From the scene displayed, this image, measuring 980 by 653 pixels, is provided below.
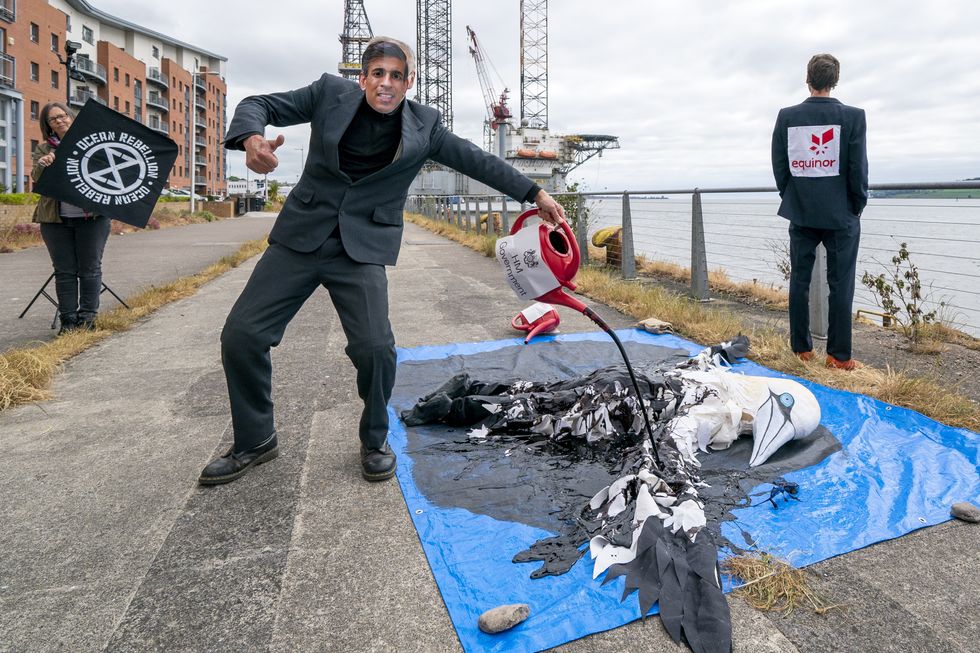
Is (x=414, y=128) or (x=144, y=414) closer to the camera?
A: (x=414, y=128)

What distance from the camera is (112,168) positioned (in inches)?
194

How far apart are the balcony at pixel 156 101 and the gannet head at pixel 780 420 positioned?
69999 millimetres

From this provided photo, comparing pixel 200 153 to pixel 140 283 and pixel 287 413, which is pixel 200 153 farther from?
pixel 287 413

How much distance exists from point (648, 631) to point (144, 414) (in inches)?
118

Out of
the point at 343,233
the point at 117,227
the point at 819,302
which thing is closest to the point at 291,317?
the point at 343,233

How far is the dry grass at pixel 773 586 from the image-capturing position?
1811mm

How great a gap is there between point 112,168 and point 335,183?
3.35 meters

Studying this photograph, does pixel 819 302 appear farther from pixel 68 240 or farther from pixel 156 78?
pixel 156 78

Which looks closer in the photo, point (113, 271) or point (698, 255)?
point (698, 255)

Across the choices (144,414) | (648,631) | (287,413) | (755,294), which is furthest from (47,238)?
(755,294)

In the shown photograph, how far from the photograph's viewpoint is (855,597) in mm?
1854

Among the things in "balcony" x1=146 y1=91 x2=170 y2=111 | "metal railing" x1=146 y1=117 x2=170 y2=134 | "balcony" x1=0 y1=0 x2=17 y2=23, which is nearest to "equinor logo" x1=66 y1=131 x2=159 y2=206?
"balcony" x1=0 y1=0 x2=17 y2=23

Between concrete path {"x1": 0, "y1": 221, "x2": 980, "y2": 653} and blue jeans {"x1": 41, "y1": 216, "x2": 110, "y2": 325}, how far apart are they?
6.04ft

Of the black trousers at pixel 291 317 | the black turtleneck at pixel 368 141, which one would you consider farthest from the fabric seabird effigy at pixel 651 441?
the black turtleneck at pixel 368 141
